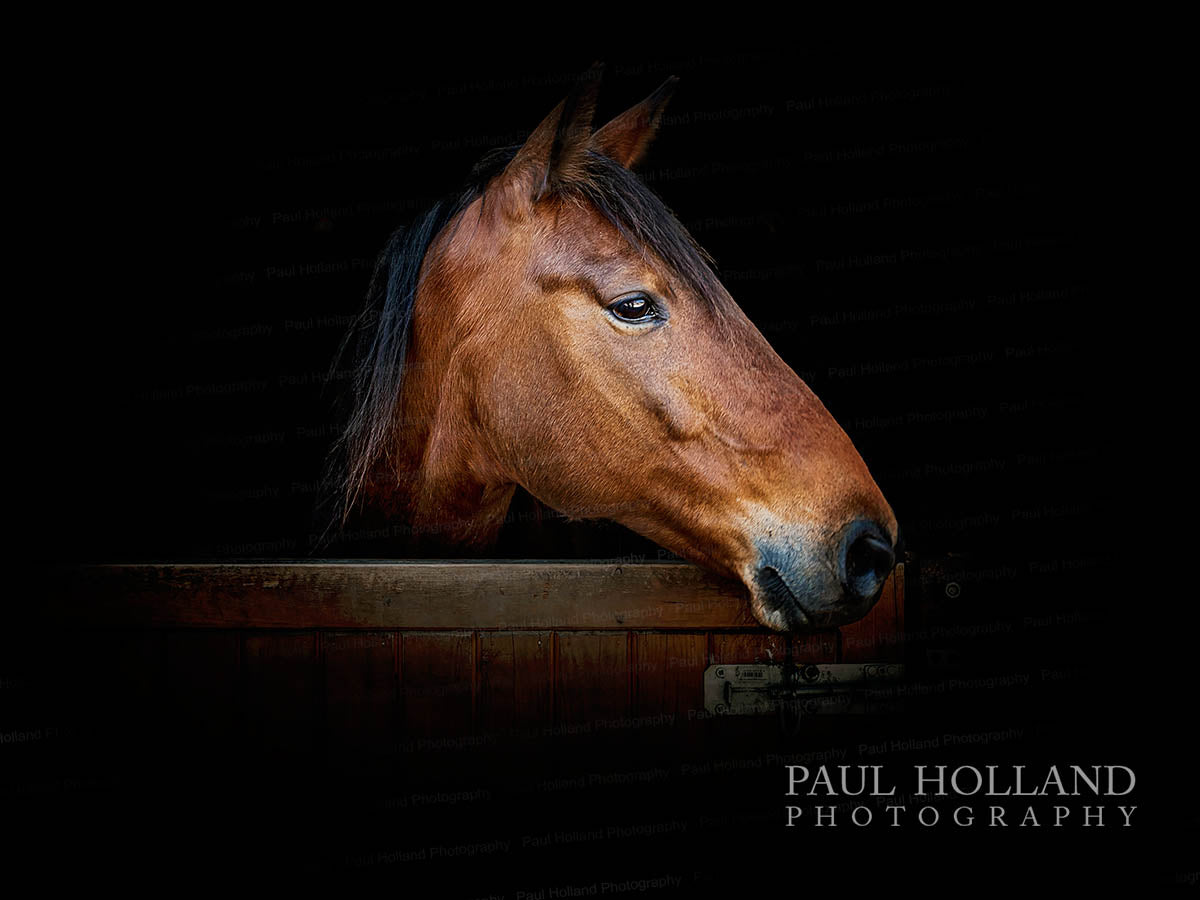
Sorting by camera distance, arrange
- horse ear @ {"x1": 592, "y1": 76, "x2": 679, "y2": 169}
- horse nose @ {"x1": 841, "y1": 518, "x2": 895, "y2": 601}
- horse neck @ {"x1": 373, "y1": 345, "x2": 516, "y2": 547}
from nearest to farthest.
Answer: horse nose @ {"x1": 841, "y1": 518, "x2": 895, "y2": 601} → horse neck @ {"x1": 373, "y1": 345, "x2": 516, "y2": 547} → horse ear @ {"x1": 592, "y1": 76, "x2": 679, "y2": 169}

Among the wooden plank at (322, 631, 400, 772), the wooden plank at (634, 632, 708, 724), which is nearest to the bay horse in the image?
the wooden plank at (634, 632, 708, 724)

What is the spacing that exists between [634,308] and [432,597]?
82 cm

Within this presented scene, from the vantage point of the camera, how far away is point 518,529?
8.61 ft

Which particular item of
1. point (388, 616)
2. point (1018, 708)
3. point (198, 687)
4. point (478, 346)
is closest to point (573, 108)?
point (478, 346)

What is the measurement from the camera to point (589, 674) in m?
1.70

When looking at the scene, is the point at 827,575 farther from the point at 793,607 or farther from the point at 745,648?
the point at 745,648

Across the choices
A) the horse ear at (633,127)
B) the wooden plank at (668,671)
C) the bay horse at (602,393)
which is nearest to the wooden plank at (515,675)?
the wooden plank at (668,671)

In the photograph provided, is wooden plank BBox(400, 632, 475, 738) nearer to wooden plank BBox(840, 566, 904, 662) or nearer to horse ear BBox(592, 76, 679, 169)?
wooden plank BBox(840, 566, 904, 662)

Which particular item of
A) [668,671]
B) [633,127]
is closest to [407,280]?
[633,127]

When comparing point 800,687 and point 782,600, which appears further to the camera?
point 800,687

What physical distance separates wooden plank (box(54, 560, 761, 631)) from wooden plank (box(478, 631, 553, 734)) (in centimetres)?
4

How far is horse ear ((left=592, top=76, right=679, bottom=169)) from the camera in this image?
2.14m

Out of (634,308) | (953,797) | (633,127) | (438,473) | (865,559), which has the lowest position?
(953,797)

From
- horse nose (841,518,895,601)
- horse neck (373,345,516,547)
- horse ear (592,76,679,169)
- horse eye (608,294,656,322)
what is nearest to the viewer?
horse nose (841,518,895,601)
